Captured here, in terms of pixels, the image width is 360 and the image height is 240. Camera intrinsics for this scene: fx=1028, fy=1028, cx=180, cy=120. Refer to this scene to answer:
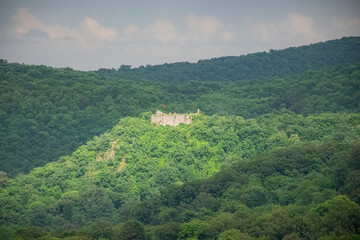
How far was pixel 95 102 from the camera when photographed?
135625 millimetres

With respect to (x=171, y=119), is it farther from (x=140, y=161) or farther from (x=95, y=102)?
(x=95, y=102)

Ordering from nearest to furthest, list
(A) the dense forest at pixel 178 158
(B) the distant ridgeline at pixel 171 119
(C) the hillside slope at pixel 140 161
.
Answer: (A) the dense forest at pixel 178 158 < (C) the hillside slope at pixel 140 161 < (B) the distant ridgeline at pixel 171 119

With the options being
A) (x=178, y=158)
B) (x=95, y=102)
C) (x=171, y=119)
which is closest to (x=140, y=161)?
(x=178, y=158)

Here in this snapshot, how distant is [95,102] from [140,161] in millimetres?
28503

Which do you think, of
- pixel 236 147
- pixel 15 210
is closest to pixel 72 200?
pixel 15 210

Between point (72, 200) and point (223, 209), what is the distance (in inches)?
778

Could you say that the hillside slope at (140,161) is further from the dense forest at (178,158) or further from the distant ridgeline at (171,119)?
the distant ridgeline at (171,119)

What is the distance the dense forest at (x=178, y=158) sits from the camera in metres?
77.9

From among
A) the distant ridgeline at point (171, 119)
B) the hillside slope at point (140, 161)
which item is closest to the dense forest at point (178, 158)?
the hillside slope at point (140, 161)

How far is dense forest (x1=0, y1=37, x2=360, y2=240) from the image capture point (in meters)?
77.9

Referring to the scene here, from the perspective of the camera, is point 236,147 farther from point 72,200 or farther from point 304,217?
point 304,217

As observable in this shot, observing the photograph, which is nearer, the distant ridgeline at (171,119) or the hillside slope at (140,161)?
the hillside slope at (140,161)

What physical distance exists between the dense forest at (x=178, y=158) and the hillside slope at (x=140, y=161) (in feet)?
0.50

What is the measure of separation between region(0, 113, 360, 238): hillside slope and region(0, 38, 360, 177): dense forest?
944 centimetres
